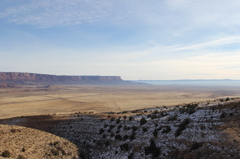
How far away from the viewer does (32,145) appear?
14352 millimetres

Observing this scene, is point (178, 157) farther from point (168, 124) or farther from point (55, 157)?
point (55, 157)

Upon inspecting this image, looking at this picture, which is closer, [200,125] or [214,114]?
[200,125]

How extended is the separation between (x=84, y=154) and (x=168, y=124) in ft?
24.5

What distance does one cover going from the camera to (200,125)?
47.0ft

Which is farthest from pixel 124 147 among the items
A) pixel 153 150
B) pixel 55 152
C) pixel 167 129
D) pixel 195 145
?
pixel 195 145

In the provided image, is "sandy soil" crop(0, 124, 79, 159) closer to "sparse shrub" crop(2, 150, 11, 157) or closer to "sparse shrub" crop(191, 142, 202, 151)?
"sparse shrub" crop(2, 150, 11, 157)

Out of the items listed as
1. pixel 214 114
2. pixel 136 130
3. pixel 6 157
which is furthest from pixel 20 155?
pixel 214 114

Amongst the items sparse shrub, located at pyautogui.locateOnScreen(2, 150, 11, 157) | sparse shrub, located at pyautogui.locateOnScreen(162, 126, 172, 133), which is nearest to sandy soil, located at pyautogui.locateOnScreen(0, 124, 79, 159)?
sparse shrub, located at pyautogui.locateOnScreen(2, 150, 11, 157)

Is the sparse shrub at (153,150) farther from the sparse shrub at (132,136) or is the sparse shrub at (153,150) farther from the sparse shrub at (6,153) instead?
the sparse shrub at (6,153)

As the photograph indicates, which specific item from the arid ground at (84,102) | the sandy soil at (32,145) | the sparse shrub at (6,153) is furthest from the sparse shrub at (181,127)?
the arid ground at (84,102)

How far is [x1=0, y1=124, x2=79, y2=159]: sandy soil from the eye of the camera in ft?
42.2

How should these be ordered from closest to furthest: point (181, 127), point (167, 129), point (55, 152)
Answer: point (55, 152) → point (181, 127) → point (167, 129)

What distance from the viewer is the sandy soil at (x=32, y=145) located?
1287cm

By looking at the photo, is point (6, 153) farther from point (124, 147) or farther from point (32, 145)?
point (124, 147)
